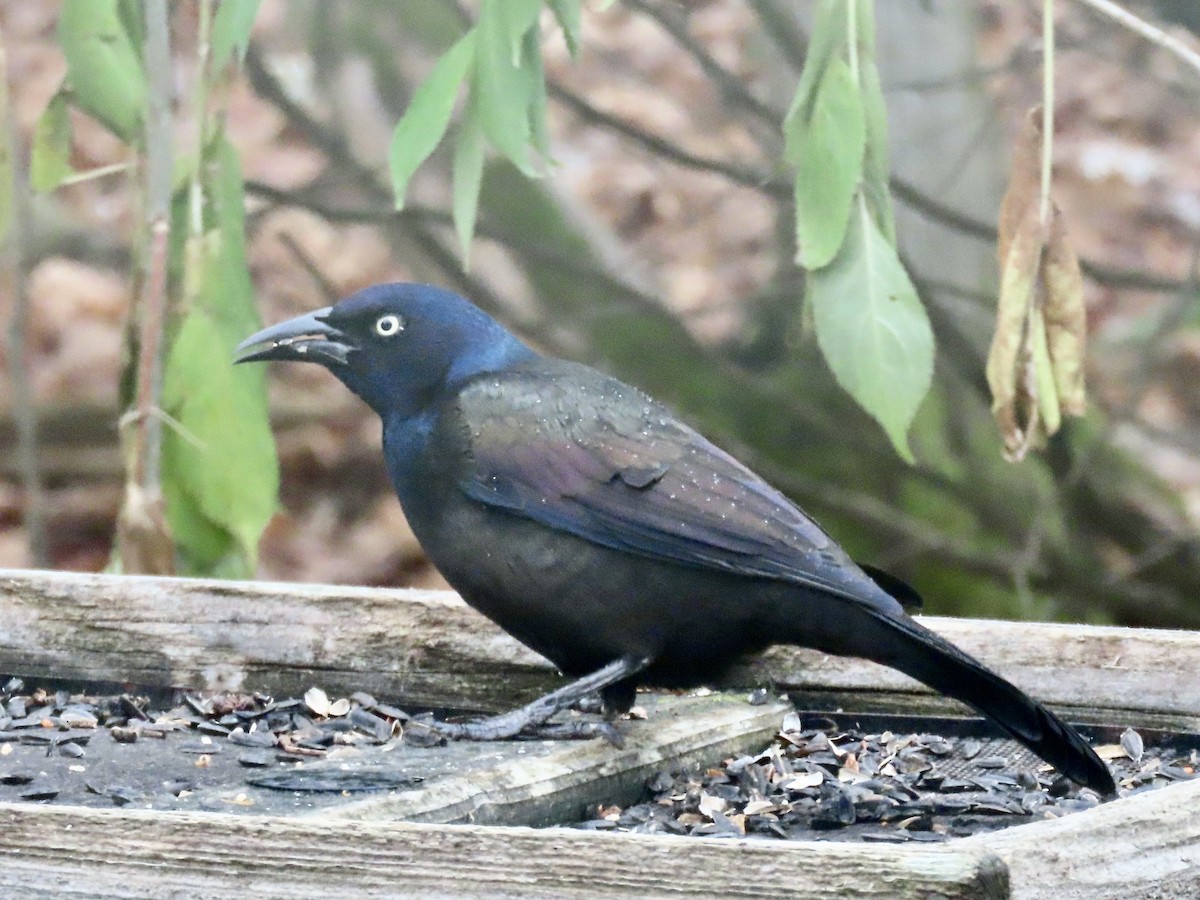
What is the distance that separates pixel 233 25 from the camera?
116 inches

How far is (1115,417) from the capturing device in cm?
547

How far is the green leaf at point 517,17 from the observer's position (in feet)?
9.45

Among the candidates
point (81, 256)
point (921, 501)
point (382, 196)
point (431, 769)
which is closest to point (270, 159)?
point (81, 256)

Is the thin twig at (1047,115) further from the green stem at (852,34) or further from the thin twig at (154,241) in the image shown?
the thin twig at (154,241)

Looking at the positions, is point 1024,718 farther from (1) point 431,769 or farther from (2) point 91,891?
(2) point 91,891

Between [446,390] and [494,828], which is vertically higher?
[446,390]

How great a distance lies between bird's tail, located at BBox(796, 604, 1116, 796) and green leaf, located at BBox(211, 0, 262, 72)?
122 cm

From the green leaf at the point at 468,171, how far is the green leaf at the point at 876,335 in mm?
534

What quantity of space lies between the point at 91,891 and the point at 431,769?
74cm

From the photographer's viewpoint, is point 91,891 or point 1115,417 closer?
point 91,891

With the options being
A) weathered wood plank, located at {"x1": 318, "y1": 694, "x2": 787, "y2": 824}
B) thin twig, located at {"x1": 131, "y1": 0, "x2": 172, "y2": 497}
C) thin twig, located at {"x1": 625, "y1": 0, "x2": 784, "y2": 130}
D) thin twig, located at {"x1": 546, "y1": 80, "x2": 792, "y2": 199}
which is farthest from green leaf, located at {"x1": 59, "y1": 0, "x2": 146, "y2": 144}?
thin twig, located at {"x1": 625, "y1": 0, "x2": 784, "y2": 130}

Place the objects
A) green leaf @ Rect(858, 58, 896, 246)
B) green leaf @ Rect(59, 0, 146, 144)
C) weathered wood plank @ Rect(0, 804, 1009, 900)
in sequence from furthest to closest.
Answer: green leaf @ Rect(59, 0, 146, 144) < green leaf @ Rect(858, 58, 896, 246) < weathered wood plank @ Rect(0, 804, 1009, 900)

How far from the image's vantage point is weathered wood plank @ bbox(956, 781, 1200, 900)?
1837 millimetres

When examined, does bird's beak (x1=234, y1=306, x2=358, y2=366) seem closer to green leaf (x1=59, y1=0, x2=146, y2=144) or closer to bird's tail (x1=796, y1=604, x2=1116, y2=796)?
green leaf (x1=59, y1=0, x2=146, y2=144)
